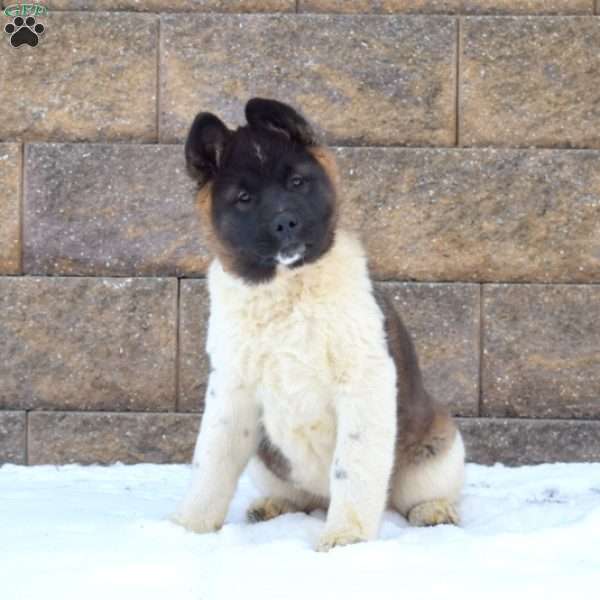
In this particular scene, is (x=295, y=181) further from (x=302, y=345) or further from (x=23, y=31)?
(x=23, y=31)

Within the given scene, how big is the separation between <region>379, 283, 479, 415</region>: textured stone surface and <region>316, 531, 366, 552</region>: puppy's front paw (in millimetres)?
1991

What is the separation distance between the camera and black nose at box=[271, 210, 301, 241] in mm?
4023

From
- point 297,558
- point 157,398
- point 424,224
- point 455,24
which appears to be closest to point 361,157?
point 424,224

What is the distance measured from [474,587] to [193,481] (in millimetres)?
1351

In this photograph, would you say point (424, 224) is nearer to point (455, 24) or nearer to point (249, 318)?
point (455, 24)

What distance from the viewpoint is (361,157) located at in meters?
5.81

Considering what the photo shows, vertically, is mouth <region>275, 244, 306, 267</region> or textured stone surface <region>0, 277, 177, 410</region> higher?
mouth <region>275, 244, 306, 267</region>

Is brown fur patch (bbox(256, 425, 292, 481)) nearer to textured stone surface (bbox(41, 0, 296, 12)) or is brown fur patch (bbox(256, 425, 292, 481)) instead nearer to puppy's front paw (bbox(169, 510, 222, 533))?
puppy's front paw (bbox(169, 510, 222, 533))

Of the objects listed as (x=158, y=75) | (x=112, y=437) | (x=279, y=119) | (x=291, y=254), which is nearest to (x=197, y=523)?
(x=291, y=254)

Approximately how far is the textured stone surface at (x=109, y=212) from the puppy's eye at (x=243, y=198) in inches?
67.0

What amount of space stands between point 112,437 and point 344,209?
5.41 feet

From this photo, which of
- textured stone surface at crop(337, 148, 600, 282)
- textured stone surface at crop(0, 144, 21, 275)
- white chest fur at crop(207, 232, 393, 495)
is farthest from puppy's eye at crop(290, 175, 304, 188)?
textured stone surface at crop(0, 144, 21, 275)

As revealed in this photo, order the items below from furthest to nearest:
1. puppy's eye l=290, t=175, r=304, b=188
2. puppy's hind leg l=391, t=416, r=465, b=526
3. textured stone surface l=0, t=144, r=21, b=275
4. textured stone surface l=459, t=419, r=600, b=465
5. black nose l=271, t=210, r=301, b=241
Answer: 1. textured stone surface l=0, t=144, r=21, b=275
2. textured stone surface l=459, t=419, r=600, b=465
3. puppy's hind leg l=391, t=416, r=465, b=526
4. puppy's eye l=290, t=175, r=304, b=188
5. black nose l=271, t=210, r=301, b=241

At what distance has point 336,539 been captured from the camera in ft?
12.7
